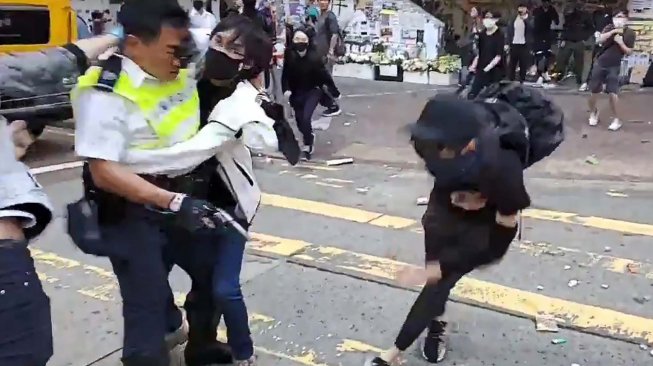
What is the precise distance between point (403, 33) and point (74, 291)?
44.1 ft

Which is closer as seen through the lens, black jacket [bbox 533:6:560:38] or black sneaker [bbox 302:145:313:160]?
black sneaker [bbox 302:145:313:160]

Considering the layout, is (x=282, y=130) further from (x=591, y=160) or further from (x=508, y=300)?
(x=591, y=160)

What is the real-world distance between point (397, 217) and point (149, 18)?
3870 mm

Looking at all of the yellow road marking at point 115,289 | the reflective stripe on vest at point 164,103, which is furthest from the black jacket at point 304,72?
the reflective stripe on vest at point 164,103

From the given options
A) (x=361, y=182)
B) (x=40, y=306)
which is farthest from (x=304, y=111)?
(x=40, y=306)

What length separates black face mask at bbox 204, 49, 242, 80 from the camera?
3.24 m

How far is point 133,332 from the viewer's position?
3061mm

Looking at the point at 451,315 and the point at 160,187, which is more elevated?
the point at 160,187

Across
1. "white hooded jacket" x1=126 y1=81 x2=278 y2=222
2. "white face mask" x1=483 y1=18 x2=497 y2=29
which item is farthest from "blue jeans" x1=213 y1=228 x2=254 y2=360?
"white face mask" x1=483 y1=18 x2=497 y2=29

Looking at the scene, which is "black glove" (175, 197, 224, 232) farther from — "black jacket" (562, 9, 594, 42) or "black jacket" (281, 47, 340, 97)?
"black jacket" (562, 9, 594, 42)

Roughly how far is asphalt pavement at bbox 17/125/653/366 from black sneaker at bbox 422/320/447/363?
7cm

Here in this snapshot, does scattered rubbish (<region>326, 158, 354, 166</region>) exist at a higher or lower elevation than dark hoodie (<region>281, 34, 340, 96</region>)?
lower

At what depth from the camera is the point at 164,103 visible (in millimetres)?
2945

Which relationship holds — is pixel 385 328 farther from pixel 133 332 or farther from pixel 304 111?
pixel 304 111
